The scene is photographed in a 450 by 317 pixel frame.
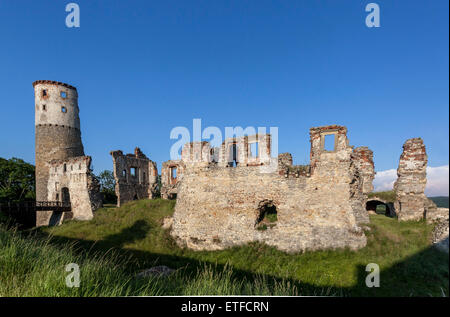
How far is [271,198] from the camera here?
11.1 meters

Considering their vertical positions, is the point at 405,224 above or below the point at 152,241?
above

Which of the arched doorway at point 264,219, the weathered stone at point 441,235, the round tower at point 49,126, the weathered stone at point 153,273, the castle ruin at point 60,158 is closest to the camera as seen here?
the weathered stone at point 153,273

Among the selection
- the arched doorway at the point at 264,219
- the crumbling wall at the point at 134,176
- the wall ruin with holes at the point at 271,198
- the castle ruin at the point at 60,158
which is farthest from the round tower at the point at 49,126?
the arched doorway at the point at 264,219

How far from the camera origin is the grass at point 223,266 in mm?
2732

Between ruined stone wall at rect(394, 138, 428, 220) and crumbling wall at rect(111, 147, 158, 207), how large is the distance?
21853 millimetres

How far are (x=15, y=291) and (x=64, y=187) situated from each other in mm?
22467

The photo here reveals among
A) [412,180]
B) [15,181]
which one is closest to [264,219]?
[412,180]

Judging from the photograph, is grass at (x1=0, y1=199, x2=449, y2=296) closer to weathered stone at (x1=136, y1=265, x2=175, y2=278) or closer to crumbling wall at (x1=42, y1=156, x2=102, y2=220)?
weathered stone at (x1=136, y1=265, x2=175, y2=278)

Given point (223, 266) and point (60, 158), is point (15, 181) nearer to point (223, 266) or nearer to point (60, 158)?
point (60, 158)

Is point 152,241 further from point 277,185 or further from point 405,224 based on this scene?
point 405,224

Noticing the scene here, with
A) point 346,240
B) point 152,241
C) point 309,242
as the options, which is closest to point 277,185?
point 309,242

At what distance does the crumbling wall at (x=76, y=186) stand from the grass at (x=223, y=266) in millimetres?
4674

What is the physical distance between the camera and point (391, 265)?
7.74 metres

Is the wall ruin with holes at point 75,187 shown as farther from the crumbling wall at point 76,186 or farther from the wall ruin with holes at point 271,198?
the wall ruin with holes at point 271,198
